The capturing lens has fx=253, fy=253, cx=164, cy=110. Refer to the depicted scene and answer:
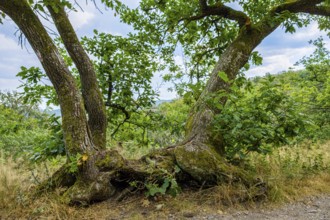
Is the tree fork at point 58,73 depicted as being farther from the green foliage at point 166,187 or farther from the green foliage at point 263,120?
the green foliage at point 263,120

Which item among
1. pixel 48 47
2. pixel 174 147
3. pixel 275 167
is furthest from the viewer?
pixel 275 167

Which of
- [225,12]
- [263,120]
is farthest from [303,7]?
[263,120]

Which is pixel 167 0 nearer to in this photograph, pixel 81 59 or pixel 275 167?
pixel 81 59

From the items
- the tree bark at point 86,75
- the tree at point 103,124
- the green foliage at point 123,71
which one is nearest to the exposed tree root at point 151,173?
the tree at point 103,124

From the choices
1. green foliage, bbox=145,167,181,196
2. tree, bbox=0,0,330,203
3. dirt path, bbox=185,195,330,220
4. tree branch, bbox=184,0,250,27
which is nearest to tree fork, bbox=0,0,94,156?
tree, bbox=0,0,330,203

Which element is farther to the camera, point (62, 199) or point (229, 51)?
point (229, 51)

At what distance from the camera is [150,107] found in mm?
6441

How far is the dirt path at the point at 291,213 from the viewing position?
116 inches

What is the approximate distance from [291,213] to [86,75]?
141 inches

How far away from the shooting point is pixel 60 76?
341 centimetres

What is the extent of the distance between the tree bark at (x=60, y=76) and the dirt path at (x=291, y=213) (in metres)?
1.71

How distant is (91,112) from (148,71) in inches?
83.1

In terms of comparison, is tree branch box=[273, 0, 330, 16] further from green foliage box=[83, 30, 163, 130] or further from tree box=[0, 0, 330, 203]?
green foliage box=[83, 30, 163, 130]

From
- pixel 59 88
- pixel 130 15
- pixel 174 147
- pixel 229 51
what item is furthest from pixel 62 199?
pixel 130 15
